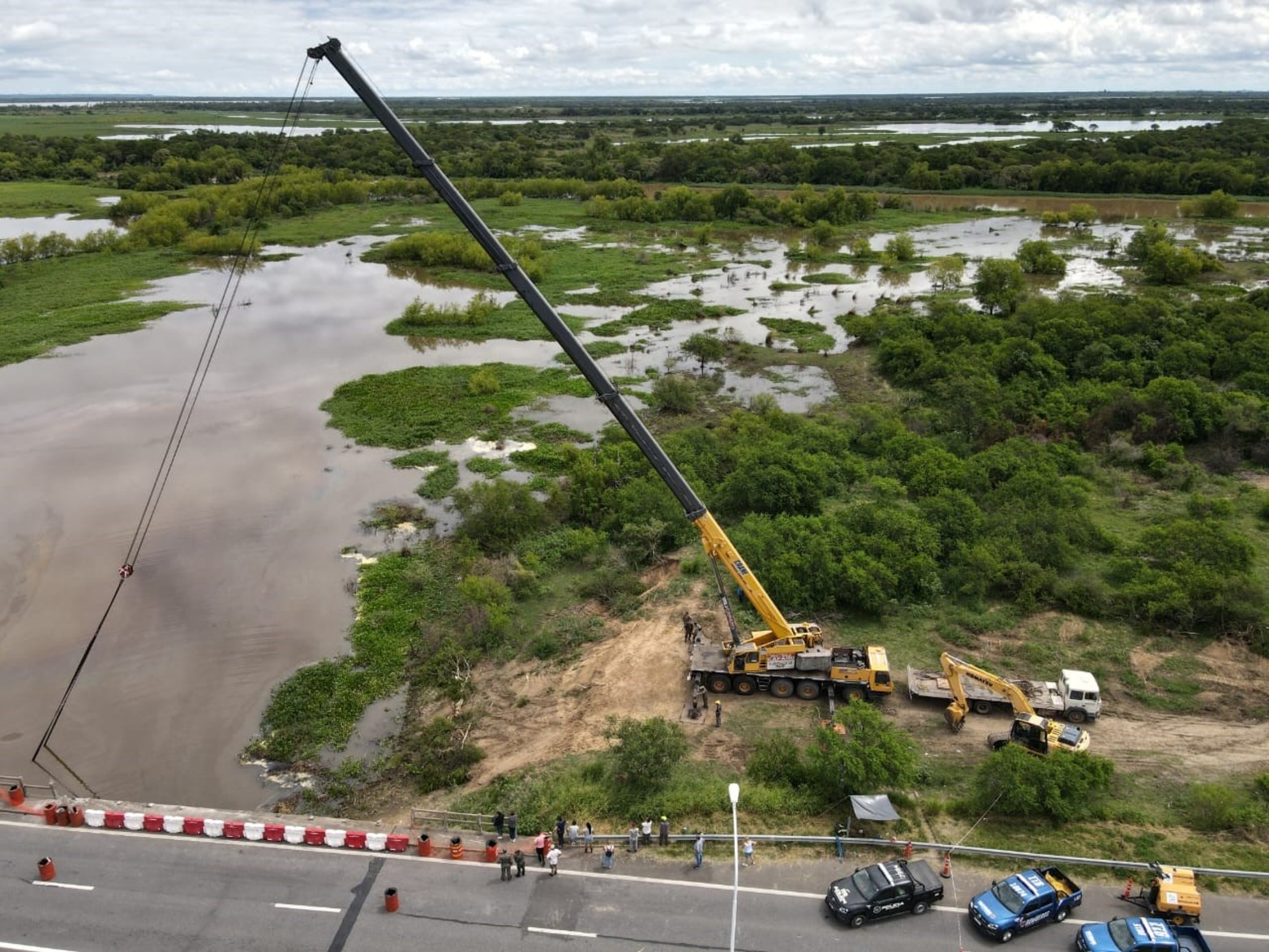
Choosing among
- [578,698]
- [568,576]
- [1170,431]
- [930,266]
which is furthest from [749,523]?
[930,266]

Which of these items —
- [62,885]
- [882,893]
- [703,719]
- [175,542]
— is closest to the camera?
[882,893]

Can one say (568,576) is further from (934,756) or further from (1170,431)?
(1170,431)

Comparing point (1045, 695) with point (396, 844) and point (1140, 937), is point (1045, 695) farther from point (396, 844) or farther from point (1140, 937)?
point (396, 844)

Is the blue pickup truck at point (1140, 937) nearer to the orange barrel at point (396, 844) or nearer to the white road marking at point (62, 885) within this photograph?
the orange barrel at point (396, 844)

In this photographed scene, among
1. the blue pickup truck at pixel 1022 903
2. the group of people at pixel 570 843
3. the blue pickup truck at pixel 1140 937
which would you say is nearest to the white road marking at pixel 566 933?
the group of people at pixel 570 843

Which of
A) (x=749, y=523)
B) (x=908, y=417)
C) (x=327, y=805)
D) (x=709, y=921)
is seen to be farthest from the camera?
(x=908, y=417)

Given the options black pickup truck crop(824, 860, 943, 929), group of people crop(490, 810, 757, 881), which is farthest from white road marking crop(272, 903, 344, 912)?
black pickup truck crop(824, 860, 943, 929)

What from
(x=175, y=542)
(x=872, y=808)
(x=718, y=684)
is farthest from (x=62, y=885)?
(x=175, y=542)
